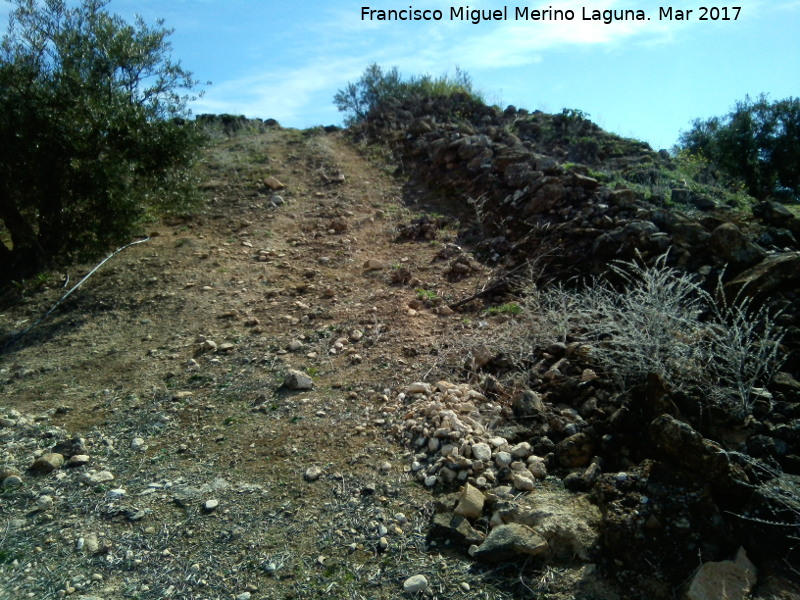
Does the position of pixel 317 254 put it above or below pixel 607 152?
below

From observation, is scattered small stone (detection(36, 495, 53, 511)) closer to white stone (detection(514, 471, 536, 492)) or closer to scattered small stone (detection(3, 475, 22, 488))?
scattered small stone (detection(3, 475, 22, 488))

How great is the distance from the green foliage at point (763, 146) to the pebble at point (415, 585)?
1247cm

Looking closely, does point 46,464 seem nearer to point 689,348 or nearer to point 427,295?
point 427,295

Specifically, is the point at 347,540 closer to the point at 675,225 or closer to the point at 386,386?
the point at 386,386

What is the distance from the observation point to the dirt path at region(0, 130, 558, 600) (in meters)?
3.08

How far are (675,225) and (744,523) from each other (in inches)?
130

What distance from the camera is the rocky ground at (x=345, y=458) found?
115 inches

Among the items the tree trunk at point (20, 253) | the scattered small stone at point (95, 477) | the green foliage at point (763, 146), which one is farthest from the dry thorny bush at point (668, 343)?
the green foliage at point (763, 146)

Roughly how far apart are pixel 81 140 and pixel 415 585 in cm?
575

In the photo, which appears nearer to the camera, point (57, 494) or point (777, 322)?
point (57, 494)

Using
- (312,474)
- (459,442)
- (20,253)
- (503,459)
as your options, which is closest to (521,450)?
(503,459)

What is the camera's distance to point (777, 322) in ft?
13.4

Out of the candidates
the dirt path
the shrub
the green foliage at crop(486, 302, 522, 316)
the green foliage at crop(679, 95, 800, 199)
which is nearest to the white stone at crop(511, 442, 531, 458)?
the dirt path

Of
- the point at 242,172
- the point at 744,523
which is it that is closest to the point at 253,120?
the point at 242,172
